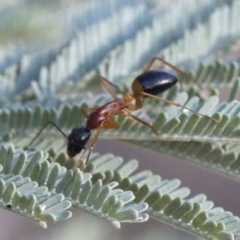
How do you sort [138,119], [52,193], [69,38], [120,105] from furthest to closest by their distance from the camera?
[69,38], [120,105], [138,119], [52,193]

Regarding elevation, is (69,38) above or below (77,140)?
above

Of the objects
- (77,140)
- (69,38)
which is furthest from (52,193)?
(69,38)

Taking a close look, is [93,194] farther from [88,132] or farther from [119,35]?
[119,35]

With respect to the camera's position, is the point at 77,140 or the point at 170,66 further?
the point at 170,66

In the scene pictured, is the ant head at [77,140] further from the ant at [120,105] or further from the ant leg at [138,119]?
the ant leg at [138,119]

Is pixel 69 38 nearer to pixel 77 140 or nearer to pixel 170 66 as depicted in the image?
pixel 170 66

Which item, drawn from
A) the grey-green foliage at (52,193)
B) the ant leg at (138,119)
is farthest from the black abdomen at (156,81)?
the grey-green foliage at (52,193)

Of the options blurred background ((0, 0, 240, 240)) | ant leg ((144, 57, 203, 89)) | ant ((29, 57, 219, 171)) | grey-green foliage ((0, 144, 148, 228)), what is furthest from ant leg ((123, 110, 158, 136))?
grey-green foliage ((0, 144, 148, 228))
